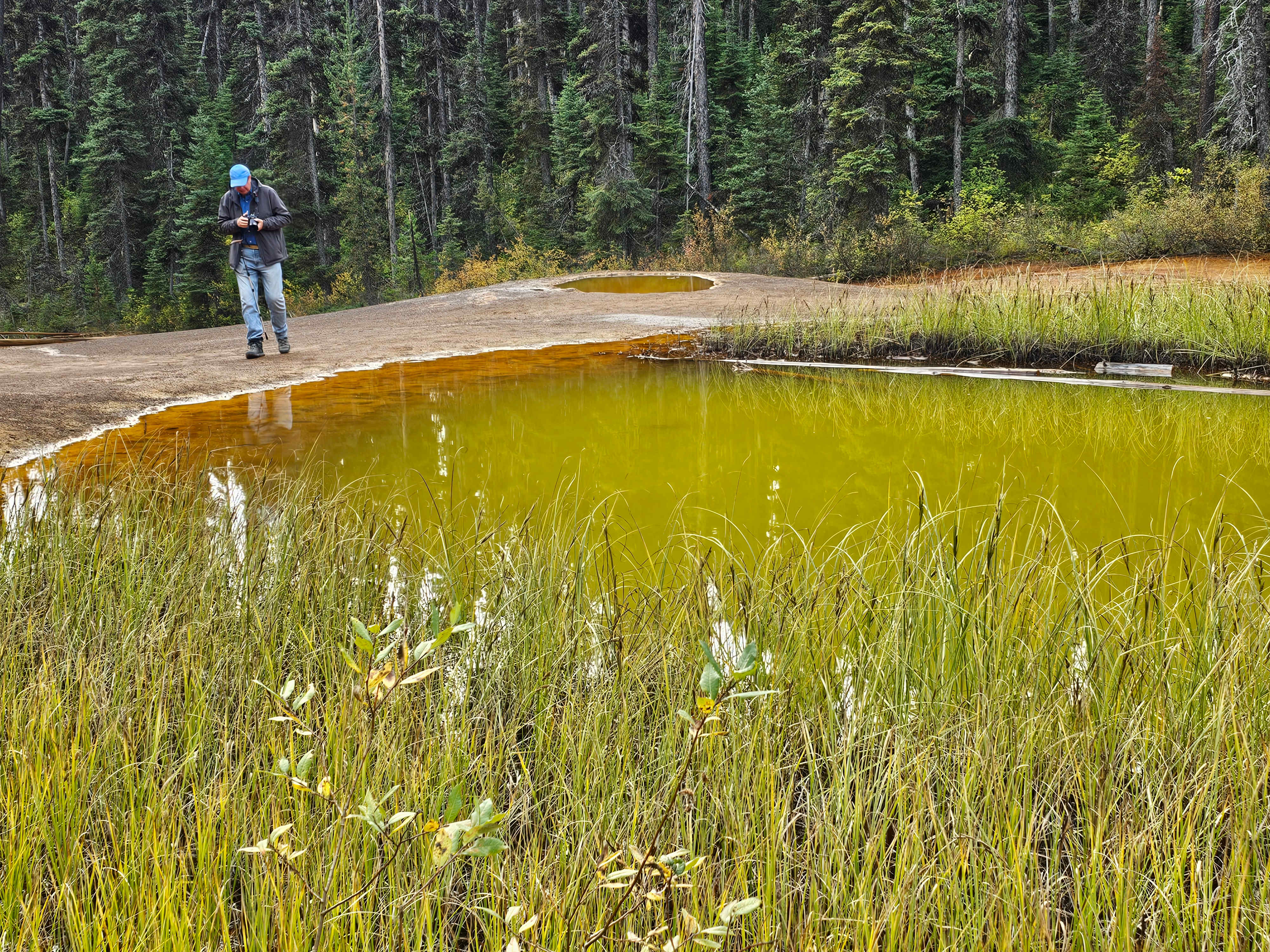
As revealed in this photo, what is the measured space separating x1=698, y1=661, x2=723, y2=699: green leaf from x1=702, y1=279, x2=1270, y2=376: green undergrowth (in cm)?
825

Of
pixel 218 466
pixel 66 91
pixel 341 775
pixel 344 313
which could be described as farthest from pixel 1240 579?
pixel 66 91

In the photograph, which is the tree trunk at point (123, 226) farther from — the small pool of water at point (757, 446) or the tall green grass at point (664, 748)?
the tall green grass at point (664, 748)

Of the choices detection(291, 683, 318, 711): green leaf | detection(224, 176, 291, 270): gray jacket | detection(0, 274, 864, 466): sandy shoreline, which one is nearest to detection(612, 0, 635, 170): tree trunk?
detection(0, 274, 864, 466): sandy shoreline

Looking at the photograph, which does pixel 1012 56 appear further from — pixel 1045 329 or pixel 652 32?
pixel 1045 329

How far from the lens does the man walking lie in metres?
8.68

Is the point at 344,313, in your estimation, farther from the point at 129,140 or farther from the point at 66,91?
the point at 66,91

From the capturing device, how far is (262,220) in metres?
8.75

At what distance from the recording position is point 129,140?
37.6 metres

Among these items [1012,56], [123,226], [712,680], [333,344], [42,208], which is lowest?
[712,680]

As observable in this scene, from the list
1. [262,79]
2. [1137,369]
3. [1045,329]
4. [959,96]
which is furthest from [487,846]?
[262,79]

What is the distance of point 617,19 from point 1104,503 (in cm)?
2883

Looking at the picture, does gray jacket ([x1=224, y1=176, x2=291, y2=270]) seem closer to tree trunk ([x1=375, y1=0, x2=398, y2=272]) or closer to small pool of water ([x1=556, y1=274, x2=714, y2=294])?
small pool of water ([x1=556, y1=274, x2=714, y2=294])

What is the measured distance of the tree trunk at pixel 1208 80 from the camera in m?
23.5

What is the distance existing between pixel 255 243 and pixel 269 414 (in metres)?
3.13
